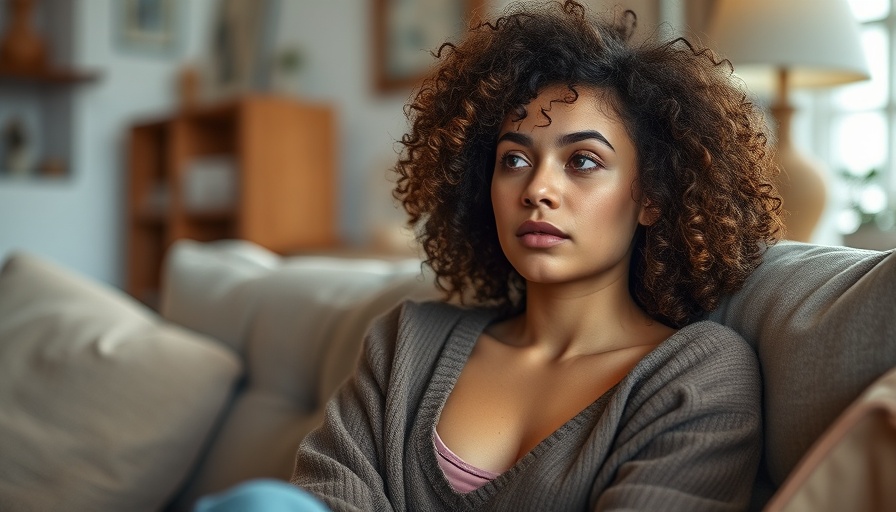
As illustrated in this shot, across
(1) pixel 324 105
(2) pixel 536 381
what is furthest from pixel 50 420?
(1) pixel 324 105

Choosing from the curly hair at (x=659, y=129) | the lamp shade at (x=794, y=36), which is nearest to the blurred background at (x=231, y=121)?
the lamp shade at (x=794, y=36)

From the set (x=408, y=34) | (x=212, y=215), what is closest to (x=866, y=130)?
(x=408, y=34)

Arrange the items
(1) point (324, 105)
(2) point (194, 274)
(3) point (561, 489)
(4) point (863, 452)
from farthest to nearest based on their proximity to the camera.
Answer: (1) point (324, 105)
(2) point (194, 274)
(3) point (561, 489)
(4) point (863, 452)

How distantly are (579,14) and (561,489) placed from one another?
62 cm

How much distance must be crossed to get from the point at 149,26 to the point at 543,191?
185 inches

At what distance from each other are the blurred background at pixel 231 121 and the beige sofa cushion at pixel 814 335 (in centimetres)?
166

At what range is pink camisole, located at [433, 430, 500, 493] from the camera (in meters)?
1.17

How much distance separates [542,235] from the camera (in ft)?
3.80

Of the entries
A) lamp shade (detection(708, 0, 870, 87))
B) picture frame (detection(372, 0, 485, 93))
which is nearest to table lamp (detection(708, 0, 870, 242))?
lamp shade (detection(708, 0, 870, 87))

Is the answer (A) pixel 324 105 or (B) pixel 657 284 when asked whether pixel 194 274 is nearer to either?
(B) pixel 657 284

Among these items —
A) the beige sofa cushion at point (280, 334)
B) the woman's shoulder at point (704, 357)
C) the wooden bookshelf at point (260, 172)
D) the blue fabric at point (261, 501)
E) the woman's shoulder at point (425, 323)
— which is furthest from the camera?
the wooden bookshelf at point (260, 172)

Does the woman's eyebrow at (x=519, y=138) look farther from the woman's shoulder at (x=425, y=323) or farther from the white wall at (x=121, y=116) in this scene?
the white wall at (x=121, y=116)

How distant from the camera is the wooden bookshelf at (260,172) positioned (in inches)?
162

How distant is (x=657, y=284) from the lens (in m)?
1.21
